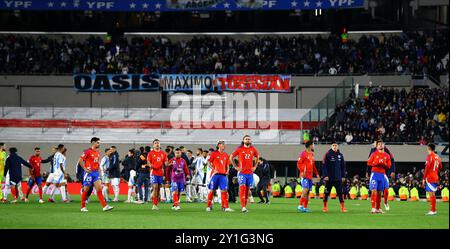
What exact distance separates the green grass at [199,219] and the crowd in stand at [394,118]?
20387 mm

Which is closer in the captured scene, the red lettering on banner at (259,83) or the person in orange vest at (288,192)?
the person in orange vest at (288,192)

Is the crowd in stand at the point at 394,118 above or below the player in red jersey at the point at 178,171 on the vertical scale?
above

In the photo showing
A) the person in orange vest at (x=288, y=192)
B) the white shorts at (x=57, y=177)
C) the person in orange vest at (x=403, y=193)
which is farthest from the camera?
the person in orange vest at (x=288, y=192)

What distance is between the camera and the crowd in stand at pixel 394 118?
162 ft

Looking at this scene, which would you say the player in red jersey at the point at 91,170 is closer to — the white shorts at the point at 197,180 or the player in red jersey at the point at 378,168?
the player in red jersey at the point at 378,168

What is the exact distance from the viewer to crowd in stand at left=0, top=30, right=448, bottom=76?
57.8 metres

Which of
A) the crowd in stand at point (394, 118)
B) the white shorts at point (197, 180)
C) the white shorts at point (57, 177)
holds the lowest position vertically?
the white shorts at point (197, 180)

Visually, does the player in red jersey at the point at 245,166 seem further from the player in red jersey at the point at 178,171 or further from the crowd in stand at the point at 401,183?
the crowd in stand at the point at 401,183

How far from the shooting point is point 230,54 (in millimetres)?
60562

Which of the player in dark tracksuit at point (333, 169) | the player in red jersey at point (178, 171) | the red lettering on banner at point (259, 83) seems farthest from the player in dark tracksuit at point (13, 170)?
the red lettering on banner at point (259, 83)

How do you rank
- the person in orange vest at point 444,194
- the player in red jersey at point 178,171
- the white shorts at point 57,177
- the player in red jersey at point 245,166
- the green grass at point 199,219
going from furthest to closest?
1. the person in orange vest at point 444,194
2. the white shorts at point 57,177
3. the player in red jersey at point 178,171
4. the player in red jersey at point 245,166
5. the green grass at point 199,219

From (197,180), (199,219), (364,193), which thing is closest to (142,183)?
(197,180)

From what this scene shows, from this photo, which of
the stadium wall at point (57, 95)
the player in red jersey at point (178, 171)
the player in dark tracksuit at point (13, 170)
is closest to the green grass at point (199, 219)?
the player in red jersey at point (178, 171)
